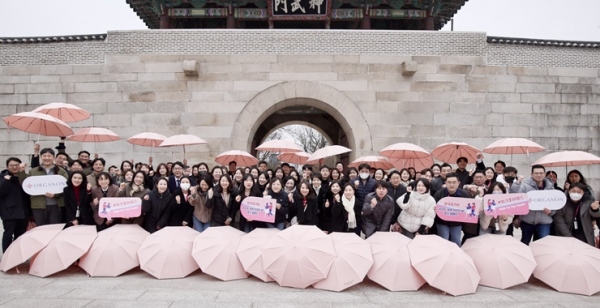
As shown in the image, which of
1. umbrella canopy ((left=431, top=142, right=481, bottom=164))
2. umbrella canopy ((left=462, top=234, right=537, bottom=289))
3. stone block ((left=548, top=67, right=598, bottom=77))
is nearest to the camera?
→ umbrella canopy ((left=462, top=234, right=537, bottom=289))

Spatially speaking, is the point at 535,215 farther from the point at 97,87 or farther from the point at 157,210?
the point at 97,87

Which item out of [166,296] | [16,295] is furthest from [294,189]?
[16,295]

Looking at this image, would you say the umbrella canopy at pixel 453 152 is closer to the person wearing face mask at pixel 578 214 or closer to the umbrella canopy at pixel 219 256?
the person wearing face mask at pixel 578 214

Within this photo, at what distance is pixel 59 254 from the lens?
5027 millimetres

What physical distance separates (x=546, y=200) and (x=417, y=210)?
6.10 ft

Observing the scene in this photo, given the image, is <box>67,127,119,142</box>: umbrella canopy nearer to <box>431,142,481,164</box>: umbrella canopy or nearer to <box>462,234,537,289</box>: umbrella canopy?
<box>431,142,481,164</box>: umbrella canopy

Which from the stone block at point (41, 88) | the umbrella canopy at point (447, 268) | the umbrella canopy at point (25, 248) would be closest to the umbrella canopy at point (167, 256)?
the umbrella canopy at point (25, 248)

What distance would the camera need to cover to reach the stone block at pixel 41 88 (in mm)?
11328

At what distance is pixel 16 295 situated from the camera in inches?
173

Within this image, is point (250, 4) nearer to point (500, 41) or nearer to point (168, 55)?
point (168, 55)

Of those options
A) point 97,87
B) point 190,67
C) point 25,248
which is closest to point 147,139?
point 190,67

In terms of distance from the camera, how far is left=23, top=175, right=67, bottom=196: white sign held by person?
567 centimetres

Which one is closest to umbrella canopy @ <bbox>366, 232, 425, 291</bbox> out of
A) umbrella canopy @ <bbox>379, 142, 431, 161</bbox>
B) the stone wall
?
umbrella canopy @ <bbox>379, 142, 431, 161</bbox>

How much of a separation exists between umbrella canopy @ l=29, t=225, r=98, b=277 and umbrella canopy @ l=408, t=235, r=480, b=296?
418 centimetres
